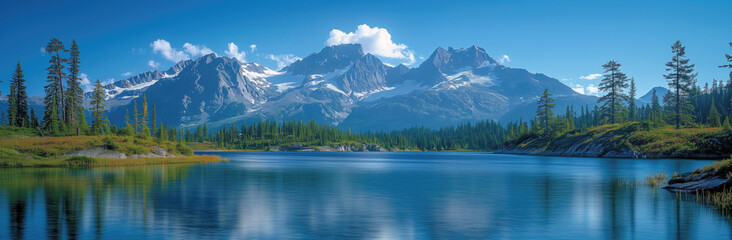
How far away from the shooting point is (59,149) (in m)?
76.3

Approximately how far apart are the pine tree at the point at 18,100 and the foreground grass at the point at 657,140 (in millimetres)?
139180

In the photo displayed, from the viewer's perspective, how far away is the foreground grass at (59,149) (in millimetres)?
69938

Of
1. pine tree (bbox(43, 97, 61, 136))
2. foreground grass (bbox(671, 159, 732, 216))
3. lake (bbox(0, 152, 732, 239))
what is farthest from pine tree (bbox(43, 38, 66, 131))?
foreground grass (bbox(671, 159, 732, 216))

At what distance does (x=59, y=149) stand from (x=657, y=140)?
119915 mm

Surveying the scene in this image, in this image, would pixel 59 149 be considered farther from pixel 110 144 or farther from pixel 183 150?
pixel 183 150

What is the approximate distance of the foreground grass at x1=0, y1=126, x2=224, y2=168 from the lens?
69.9m

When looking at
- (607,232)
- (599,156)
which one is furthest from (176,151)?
(599,156)

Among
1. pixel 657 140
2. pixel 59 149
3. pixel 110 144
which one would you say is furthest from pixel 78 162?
pixel 657 140

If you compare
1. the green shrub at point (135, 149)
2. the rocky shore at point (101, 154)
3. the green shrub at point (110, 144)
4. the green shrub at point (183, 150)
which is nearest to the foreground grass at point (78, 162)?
the rocky shore at point (101, 154)

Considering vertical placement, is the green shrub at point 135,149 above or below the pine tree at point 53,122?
below

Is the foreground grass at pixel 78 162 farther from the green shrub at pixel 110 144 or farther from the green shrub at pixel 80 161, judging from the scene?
the green shrub at pixel 110 144

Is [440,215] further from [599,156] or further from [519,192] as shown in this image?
[599,156]

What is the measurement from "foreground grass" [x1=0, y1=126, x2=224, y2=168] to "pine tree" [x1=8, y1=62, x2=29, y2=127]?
2011cm

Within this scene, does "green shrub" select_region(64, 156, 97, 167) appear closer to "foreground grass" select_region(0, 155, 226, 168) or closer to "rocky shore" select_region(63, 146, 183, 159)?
"foreground grass" select_region(0, 155, 226, 168)
